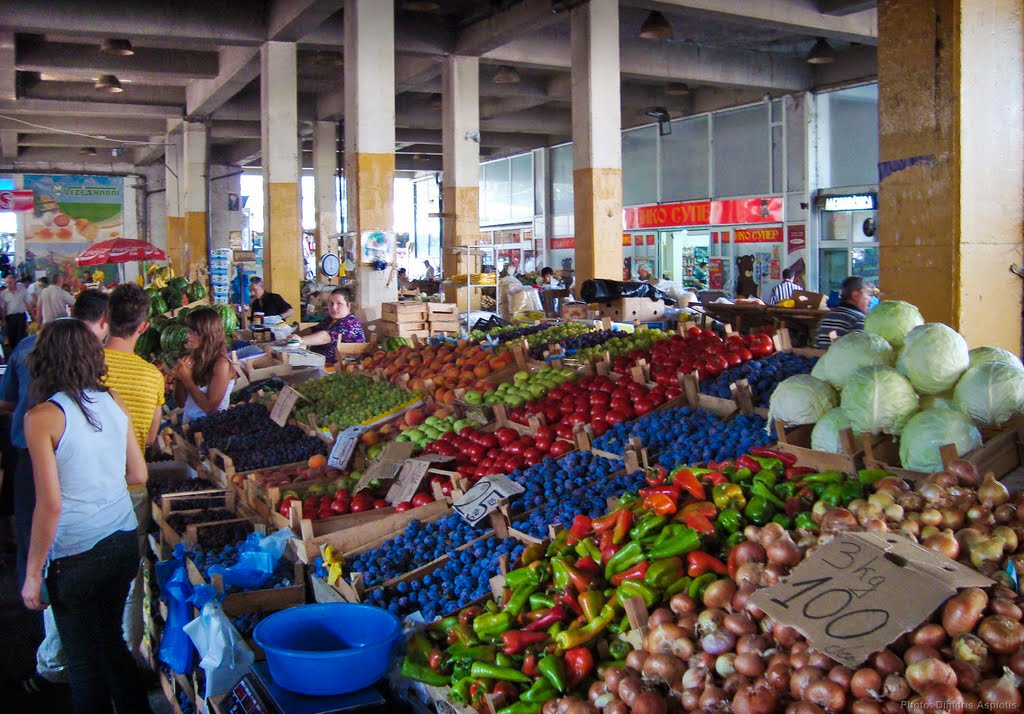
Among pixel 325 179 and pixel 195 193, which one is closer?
pixel 195 193

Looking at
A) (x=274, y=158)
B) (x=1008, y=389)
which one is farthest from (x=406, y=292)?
(x=1008, y=389)

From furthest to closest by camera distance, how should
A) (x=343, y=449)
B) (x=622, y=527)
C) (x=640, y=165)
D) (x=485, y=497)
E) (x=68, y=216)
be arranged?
(x=68, y=216) → (x=640, y=165) → (x=343, y=449) → (x=485, y=497) → (x=622, y=527)

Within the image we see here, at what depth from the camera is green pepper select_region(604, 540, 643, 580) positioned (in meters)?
2.68

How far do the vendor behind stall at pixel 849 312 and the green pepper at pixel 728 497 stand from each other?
3.39 m

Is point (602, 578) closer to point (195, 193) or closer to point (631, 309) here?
point (631, 309)

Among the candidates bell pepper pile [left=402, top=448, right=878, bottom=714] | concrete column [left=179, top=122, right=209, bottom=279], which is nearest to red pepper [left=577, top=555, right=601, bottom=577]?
bell pepper pile [left=402, top=448, right=878, bottom=714]

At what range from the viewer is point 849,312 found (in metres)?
6.28

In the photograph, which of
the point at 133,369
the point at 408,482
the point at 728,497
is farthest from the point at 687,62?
the point at 728,497

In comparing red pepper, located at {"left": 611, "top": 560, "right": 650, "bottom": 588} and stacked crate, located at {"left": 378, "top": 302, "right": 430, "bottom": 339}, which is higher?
stacked crate, located at {"left": 378, "top": 302, "right": 430, "bottom": 339}

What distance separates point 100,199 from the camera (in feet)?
102

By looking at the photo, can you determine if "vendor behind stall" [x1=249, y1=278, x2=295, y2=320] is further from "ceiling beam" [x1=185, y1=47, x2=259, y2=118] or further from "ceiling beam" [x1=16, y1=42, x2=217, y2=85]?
"ceiling beam" [x1=16, y1=42, x2=217, y2=85]

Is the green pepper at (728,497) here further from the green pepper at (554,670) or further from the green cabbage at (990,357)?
the green cabbage at (990,357)

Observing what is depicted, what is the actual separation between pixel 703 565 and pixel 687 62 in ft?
47.4

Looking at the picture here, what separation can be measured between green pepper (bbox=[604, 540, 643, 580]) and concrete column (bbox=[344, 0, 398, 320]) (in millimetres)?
8560
